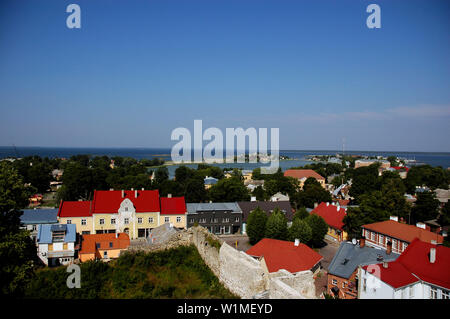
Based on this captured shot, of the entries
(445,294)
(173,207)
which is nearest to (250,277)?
(445,294)

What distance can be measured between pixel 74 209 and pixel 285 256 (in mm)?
24292

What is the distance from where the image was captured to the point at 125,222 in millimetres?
36125

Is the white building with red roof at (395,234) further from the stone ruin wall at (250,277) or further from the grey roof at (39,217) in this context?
the grey roof at (39,217)

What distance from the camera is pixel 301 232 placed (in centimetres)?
3002

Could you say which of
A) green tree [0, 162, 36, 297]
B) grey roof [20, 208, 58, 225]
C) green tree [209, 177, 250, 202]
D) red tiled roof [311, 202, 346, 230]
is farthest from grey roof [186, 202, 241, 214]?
green tree [0, 162, 36, 297]

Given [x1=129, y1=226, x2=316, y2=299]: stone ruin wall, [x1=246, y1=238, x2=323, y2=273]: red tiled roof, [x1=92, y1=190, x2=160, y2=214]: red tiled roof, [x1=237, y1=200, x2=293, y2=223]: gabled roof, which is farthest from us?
[x1=237, y1=200, x2=293, y2=223]: gabled roof

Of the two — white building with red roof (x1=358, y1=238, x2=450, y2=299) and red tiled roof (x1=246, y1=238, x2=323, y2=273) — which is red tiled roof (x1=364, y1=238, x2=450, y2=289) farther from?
red tiled roof (x1=246, y1=238, x2=323, y2=273)

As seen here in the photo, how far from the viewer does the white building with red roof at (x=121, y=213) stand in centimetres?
3512

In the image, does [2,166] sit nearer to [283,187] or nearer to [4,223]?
[4,223]

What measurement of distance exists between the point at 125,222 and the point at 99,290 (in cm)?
2317

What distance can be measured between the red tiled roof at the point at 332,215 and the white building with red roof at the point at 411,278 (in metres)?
17.3

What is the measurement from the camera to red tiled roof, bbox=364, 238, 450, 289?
54.3 feet

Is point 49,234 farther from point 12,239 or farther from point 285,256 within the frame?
point 285,256

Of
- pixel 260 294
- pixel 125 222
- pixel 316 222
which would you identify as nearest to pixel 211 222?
pixel 125 222
